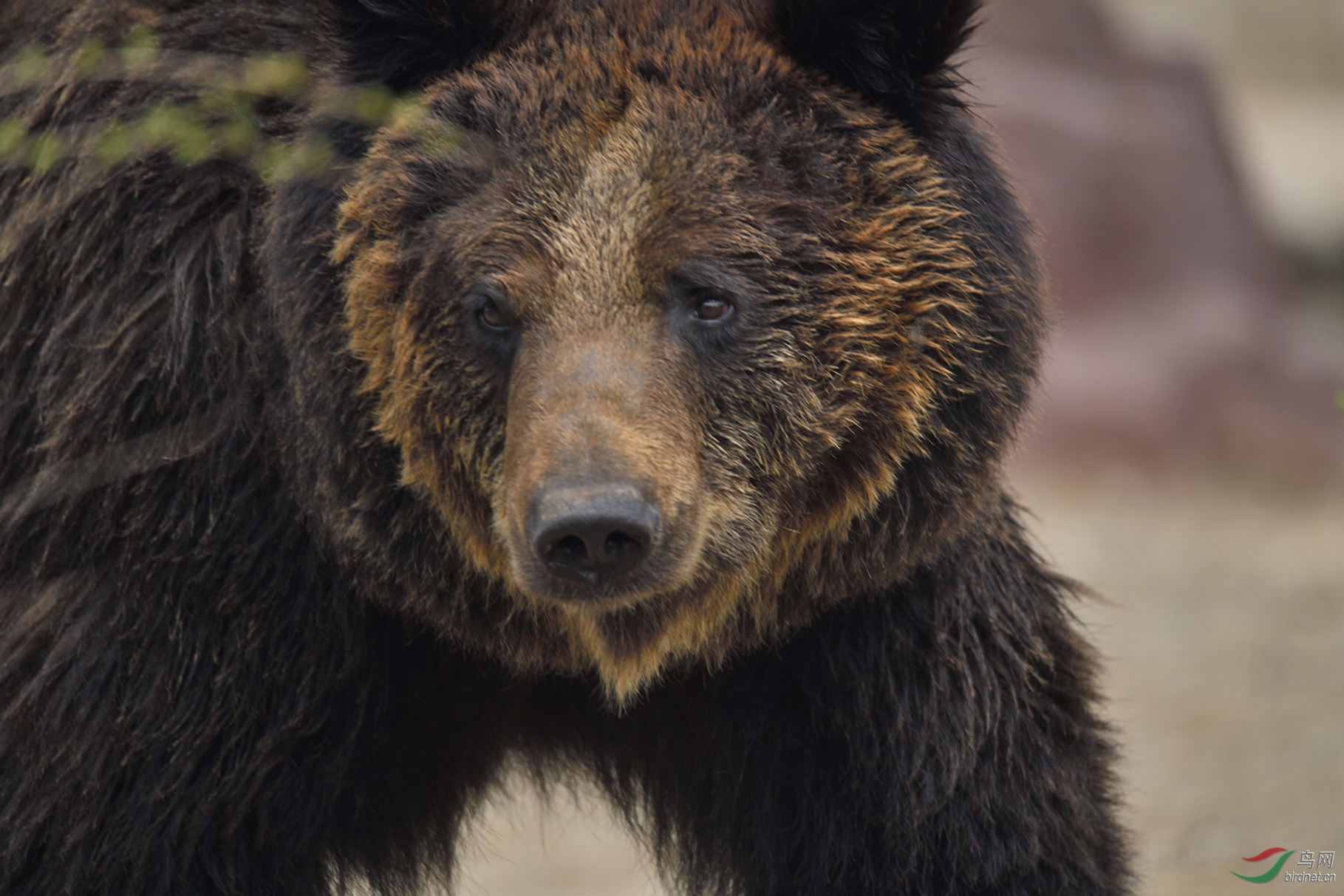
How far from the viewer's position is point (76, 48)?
3965mm

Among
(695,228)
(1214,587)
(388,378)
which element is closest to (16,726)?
(388,378)

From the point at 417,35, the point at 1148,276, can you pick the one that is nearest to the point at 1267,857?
the point at 417,35

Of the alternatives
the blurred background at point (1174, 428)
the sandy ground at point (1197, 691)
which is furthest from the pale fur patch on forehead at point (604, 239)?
the blurred background at point (1174, 428)

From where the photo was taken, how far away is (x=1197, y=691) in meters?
8.21

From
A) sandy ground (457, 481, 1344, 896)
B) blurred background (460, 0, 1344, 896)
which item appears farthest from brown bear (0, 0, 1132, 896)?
blurred background (460, 0, 1344, 896)

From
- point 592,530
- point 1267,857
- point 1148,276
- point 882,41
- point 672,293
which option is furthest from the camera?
point 1148,276

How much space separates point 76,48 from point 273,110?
1.87 feet

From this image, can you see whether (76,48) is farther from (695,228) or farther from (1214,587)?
(1214,587)

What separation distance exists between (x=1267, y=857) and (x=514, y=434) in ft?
13.2

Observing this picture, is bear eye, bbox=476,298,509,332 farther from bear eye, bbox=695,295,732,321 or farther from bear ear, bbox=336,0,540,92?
bear ear, bbox=336,0,540,92

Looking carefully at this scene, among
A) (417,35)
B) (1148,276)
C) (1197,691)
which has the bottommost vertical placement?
(1148,276)

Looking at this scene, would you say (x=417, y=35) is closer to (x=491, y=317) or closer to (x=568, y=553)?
(x=491, y=317)

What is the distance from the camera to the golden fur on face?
334cm

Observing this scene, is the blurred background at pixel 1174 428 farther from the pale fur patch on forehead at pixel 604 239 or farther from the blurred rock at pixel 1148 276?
the pale fur patch on forehead at pixel 604 239
